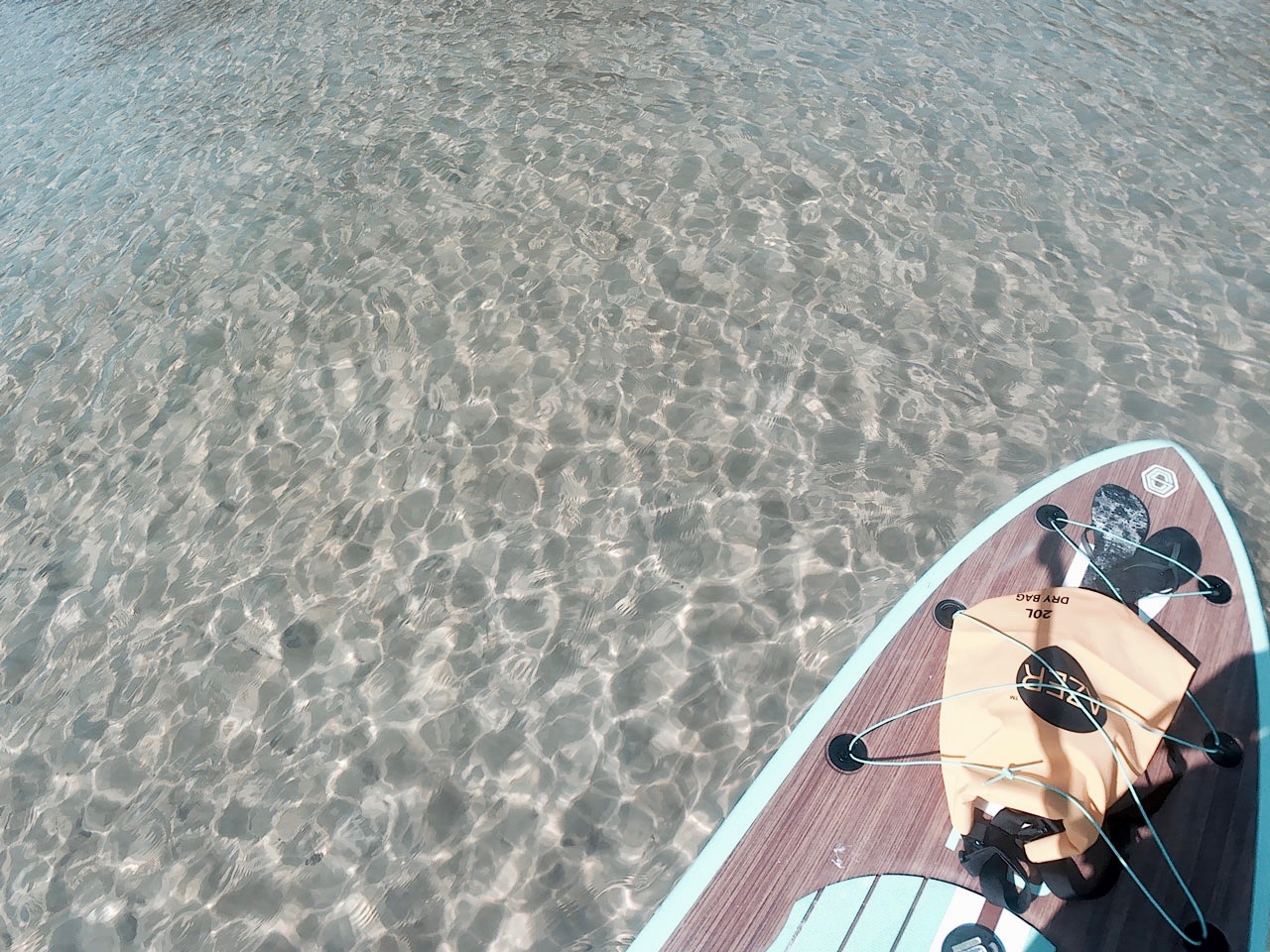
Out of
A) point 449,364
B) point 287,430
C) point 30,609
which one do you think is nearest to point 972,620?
point 449,364

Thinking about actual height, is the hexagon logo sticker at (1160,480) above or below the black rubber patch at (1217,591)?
above

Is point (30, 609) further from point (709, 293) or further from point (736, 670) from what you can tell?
point (709, 293)

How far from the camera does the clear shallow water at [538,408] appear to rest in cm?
279

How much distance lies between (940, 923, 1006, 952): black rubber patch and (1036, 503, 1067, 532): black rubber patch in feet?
4.57

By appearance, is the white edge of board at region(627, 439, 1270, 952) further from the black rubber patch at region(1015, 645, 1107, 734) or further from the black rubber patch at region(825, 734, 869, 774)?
the black rubber patch at region(1015, 645, 1107, 734)

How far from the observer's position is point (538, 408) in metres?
3.90

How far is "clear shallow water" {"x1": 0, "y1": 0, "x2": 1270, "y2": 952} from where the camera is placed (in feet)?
9.14

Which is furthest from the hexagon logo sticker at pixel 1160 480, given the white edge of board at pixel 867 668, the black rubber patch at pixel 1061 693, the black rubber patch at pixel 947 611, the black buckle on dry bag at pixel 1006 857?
the black buckle on dry bag at pixel 1006 857

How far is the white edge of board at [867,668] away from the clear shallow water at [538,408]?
0.95ft

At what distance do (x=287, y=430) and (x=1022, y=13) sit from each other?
233 inches

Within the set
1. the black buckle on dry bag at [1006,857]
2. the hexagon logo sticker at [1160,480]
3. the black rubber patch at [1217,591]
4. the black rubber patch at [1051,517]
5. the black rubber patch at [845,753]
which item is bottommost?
the black rubber patch at [845,753]

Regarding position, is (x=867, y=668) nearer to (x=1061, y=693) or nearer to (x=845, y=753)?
(x=845, y=753)

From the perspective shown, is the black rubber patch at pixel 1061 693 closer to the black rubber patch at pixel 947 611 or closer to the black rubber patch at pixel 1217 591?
the black rubber patch at pixel 947 611

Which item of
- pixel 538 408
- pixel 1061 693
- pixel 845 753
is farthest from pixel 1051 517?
pixel 538 408
